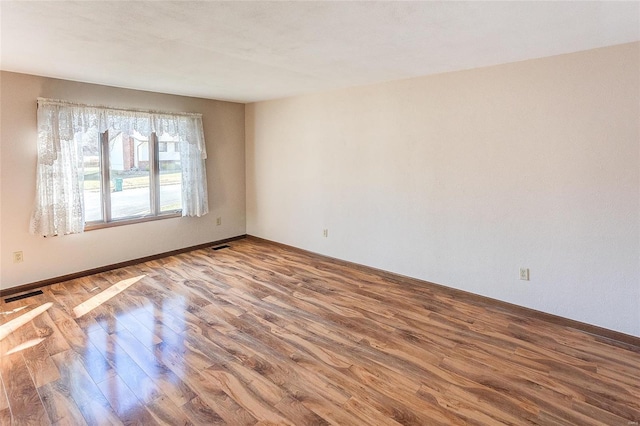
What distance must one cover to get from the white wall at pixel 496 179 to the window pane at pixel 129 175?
209 centimetres

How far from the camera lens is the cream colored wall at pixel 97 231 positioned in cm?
356

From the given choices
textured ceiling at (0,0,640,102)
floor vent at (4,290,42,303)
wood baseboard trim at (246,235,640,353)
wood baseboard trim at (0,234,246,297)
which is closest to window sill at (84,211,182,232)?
wood baseboard trim at (0,234,246,297)

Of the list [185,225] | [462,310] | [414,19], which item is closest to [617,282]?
[462,310]

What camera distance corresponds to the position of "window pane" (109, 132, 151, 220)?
14.4 feet

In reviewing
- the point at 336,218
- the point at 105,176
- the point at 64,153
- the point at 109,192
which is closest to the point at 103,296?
the point at 109,192

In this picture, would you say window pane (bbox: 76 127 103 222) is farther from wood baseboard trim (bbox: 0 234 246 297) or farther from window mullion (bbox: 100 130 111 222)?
wood baseboard trim (bbox: 0 234 246 297)

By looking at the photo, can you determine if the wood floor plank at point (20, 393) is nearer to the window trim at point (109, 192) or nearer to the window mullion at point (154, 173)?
the window trim at point (109, 192)

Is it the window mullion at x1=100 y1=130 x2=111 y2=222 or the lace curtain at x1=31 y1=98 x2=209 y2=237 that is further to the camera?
the window mullion at x1=100 y1=130 x2=111 y2=222

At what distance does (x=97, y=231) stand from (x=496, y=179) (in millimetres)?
4441

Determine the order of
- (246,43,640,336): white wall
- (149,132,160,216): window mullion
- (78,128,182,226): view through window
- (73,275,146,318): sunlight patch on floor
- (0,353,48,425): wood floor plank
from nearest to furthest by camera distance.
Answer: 1. (0,353,48,425): wood floor plank
2. (246,43,640,336): white wall
3. (73,275,146,318): sunlight patch on floor
4. (78,128,182,226): view through window
5. (149,132,160,216): window mullion

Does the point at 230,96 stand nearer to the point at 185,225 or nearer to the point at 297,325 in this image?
the point at 185,225

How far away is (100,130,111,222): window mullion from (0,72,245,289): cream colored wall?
233 millimetres

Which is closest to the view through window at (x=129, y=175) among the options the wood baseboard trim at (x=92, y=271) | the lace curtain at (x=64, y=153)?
the lace curtain at (x=64, y=153)

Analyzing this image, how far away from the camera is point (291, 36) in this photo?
2.39 meters
